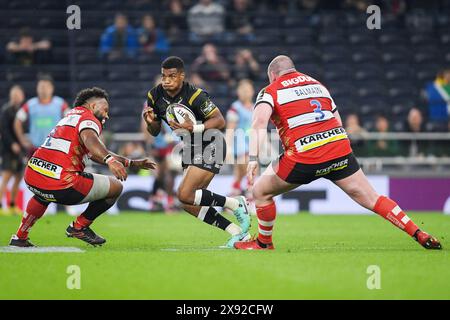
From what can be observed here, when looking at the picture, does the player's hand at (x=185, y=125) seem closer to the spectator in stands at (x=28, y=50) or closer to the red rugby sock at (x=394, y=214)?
the red rugby sock at (x=394, y=214)

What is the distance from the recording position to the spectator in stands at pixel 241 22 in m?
22.3

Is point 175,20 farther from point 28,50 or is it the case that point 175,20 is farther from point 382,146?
point 382,146

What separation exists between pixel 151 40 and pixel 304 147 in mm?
12377

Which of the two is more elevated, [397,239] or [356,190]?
[356,190]

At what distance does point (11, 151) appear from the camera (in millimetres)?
17828

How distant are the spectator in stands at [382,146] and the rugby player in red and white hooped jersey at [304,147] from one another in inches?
373

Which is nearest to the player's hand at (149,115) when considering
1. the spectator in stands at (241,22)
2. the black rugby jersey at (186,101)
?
the black rugby jersey at (186,101)

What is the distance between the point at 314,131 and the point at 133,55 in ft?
40.9

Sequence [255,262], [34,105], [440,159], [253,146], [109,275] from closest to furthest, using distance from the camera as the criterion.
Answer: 1. [109,275]
2. [255,262]
3. [253,146]
4. [34,105]
5. [440,159]

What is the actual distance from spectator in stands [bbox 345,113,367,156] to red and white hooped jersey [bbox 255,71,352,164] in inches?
364

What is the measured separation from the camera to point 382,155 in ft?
63.7

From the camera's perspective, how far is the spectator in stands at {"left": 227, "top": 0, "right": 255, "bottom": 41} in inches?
877

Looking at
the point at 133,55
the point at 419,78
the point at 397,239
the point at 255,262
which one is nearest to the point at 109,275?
the point at 255,262

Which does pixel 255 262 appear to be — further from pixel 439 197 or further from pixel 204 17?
pixel 204 17
